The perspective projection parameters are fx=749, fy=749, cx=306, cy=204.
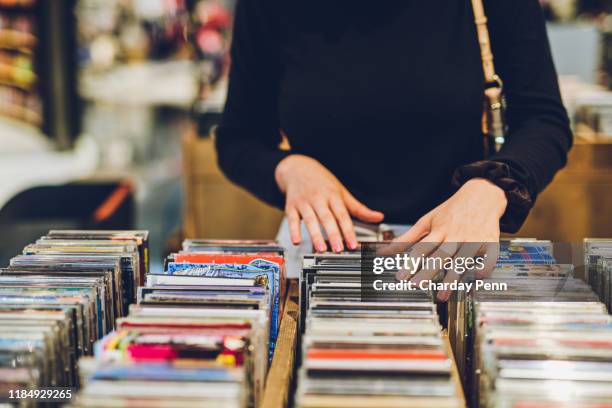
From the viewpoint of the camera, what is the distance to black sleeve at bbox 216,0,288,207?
A: 1672mm

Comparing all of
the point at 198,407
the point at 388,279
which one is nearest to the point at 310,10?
the point at 388,279

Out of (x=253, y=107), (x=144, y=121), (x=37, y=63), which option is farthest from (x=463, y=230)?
(x=144, y=121)

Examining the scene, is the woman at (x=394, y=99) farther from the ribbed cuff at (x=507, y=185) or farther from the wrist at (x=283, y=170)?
the ribbed cuff at (x=507, y=185)

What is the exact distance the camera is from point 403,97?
1546 mm

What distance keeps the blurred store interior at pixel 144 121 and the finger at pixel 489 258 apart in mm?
2252

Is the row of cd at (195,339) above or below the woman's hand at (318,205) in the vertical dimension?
below

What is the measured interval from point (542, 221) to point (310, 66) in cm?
227

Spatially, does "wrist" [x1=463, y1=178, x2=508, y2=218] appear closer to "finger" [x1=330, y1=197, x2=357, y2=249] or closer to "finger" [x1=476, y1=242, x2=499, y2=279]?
"finger" [x1=476, y1=242, x2=499, y2=279]

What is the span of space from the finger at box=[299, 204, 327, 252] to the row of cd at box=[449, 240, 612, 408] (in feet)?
0.84

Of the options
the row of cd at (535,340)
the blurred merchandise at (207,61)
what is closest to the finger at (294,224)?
the row of cd at (535,340)

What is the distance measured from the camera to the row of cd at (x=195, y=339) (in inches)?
31.3

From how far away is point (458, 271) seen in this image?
1120mm

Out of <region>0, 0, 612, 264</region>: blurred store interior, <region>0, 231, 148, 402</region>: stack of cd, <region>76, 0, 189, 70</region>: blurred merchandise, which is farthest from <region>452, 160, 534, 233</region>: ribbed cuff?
<region>76, 0, 189, 70</region>: blurred merchandise

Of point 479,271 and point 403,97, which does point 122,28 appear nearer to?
point 403,97
